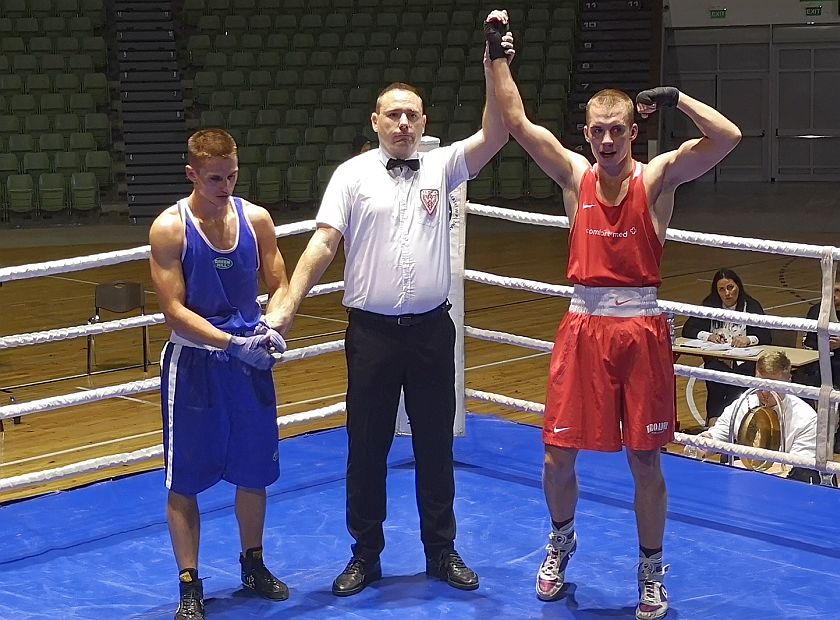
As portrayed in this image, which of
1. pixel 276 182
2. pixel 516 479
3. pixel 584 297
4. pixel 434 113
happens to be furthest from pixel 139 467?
pixel 434 113

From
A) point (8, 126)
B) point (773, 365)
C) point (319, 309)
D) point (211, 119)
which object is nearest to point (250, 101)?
point (211, 119)

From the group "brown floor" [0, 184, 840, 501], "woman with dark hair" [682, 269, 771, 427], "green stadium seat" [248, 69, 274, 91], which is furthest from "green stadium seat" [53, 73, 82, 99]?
"woman with dark hair" [682, 269, 771, 427]

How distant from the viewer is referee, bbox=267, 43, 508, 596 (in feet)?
12.3

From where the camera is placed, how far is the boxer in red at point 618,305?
140 inches

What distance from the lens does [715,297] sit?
258 inches

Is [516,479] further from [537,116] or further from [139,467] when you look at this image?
[537,116]

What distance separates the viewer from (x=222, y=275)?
3576mm

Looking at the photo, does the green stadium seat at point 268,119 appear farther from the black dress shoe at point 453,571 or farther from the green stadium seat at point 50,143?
the black dress shoe at point 453,571

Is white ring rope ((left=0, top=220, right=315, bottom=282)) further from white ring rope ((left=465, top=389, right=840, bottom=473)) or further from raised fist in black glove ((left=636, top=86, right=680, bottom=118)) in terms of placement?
white ring rope ((left=465, top=389, right=840, bottom=473))

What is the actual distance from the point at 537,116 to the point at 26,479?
41.2ft

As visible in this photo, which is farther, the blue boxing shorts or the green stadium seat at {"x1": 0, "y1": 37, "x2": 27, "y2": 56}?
the green stadium seat at {"x1": 0, "y1": 37, "x2": 27, "y2": 56}

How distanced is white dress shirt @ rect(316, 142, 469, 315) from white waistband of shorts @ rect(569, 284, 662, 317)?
1.61 feet

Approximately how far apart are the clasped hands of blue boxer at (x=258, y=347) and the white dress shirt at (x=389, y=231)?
38 centimetres

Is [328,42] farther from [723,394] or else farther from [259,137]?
[723,394]
